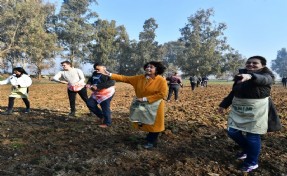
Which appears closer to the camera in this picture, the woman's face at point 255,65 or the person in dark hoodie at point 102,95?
the woman's face at point 255,65

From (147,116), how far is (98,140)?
4.51 feet

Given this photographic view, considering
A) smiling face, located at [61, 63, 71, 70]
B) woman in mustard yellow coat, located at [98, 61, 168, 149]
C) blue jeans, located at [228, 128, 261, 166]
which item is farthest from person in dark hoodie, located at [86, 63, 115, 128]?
blue jeans, located at [228, 128, 261, 166]

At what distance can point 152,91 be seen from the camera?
529 centimetres

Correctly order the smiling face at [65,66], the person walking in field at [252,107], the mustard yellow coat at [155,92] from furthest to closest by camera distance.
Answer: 1. the smiling face at [65,66]
2. the mustard yellow coat at [155,92]
3. the person walking in field at [252,107]

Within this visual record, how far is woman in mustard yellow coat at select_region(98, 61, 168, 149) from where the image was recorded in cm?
525

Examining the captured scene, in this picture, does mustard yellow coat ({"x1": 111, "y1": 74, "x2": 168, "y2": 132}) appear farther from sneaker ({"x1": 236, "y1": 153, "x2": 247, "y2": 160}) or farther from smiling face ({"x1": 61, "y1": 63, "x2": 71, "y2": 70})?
smiling face ({"x1": 61, "y1": 63, "x2": 71, "y2": 70})

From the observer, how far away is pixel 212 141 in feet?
19.8

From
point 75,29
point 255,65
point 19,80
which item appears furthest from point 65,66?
point 75,29

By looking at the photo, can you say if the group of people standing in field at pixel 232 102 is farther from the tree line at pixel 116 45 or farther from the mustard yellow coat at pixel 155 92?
the tree line at pixel 116 45

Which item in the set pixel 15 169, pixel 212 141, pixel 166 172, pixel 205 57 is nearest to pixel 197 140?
pixel 212 141

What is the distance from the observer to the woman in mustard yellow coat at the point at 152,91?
207 inches

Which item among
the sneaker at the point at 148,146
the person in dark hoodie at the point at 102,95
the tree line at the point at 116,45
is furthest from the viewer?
the tree line at the point at 116,45

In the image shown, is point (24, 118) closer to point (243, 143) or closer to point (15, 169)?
point (15, 169)

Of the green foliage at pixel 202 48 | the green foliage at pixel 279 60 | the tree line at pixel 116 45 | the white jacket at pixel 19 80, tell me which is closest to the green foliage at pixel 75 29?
the tree line at pixel 116 45
